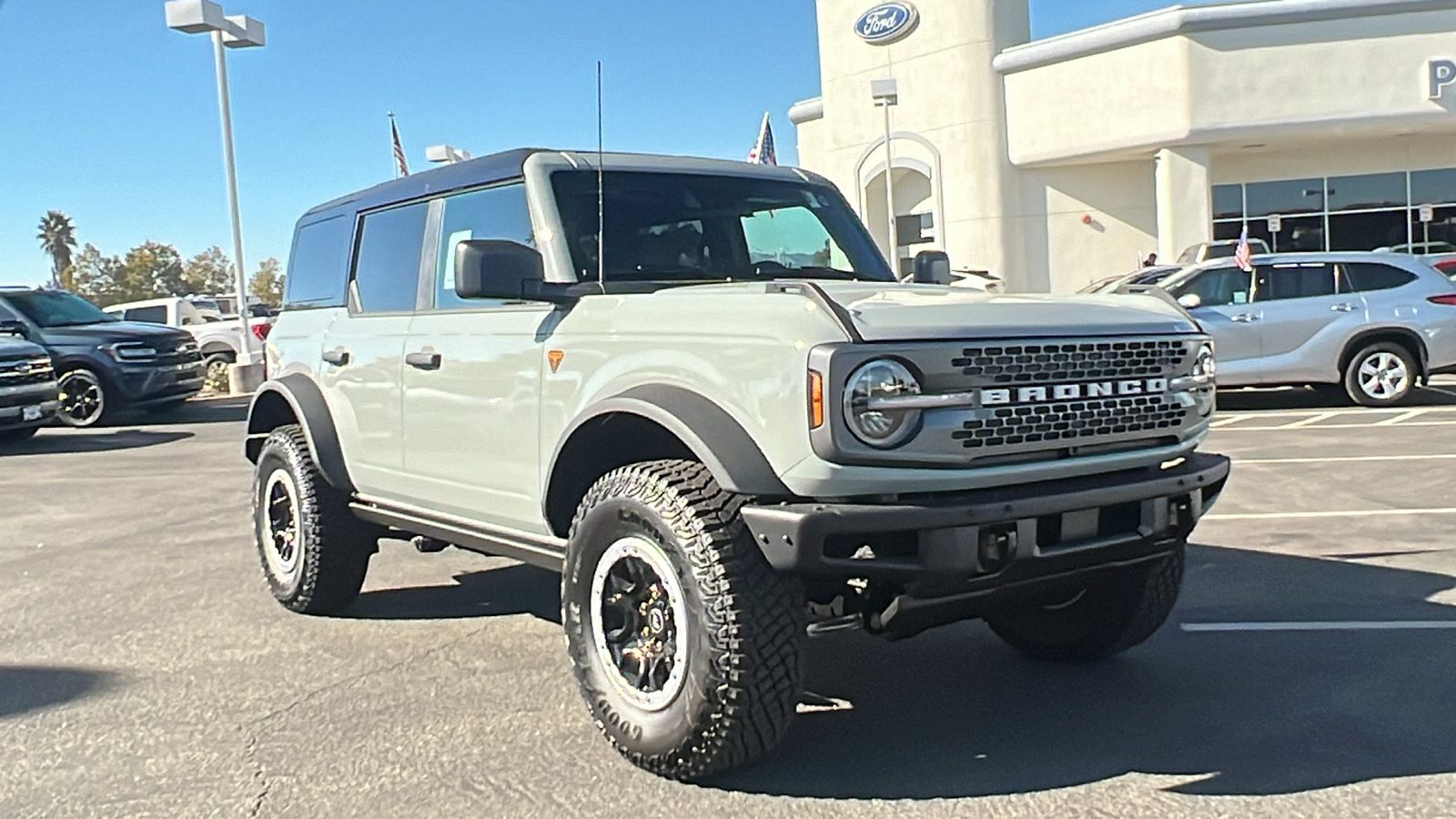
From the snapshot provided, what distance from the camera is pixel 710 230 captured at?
199 inches

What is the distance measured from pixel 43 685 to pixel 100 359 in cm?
1196

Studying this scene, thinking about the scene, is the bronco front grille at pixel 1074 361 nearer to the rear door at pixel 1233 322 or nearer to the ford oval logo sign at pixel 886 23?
the rear door at pixel 1233 322

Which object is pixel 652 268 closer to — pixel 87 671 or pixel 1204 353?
pixel 1204 353

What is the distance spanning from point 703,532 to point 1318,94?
25.5m

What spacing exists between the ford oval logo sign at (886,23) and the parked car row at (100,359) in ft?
64.6

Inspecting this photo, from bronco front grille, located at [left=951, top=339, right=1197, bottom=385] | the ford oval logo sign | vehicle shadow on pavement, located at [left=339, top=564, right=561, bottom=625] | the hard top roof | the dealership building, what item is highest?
the ford oval logo sign

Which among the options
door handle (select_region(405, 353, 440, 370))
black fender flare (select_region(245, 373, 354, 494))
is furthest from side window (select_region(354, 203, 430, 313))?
black fender flare (select_region(245, 373, 354, 494))

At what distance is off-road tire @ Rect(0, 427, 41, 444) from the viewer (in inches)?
549

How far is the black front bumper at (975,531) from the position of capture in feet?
11.1

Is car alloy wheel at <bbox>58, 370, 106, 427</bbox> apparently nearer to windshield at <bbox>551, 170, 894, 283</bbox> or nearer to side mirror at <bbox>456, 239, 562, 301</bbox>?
windshield at <bbox>551, 170, 894, 283</bbox>

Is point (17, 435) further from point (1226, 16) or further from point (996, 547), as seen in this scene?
point (1226, 16)

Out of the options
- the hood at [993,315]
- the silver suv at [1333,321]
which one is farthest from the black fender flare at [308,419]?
the silver suv at [1333,321]

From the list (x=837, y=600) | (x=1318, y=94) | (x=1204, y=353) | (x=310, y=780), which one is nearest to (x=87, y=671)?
(x=310, y=780)

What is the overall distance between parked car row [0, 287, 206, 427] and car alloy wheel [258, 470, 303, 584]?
10704mm
